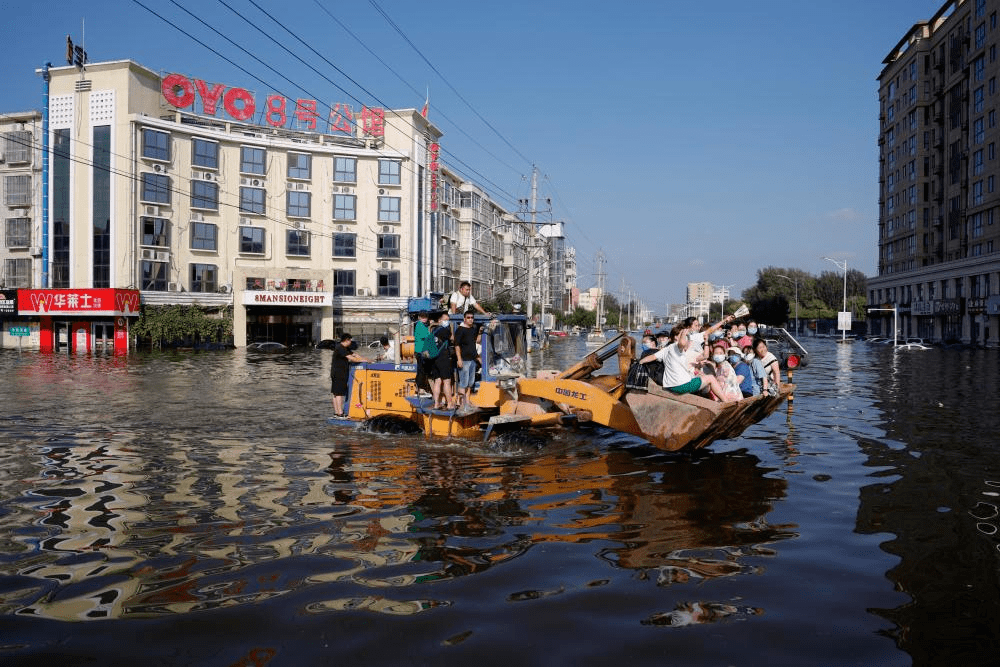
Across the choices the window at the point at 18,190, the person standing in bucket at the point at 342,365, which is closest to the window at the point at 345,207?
the window at the point at 18,190

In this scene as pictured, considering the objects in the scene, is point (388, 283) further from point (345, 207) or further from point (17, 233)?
point (17, 233)

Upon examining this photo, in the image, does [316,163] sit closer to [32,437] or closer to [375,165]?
[375,165]

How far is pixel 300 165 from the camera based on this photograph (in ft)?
222

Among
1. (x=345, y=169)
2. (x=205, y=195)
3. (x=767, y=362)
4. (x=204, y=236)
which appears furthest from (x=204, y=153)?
(x=767, y=362)

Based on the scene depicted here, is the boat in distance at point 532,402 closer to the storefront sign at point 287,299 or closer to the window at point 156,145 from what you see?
the storefront sign at point 287,299

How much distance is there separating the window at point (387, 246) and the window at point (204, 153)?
50.9ft

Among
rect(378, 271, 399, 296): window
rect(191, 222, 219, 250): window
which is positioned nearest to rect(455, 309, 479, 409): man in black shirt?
rect(191, 222, 219, 250): window

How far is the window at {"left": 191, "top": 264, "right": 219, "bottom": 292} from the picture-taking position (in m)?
63.7

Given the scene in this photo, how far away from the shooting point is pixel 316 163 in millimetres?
68375

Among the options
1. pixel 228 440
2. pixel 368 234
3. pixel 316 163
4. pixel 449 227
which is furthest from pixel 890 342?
→ pixel 228 440

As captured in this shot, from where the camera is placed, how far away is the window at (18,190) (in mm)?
63406

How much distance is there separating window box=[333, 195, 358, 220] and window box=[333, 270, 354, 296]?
509 centimetres

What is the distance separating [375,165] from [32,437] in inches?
2280

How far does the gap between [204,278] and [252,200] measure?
26.5 feet
